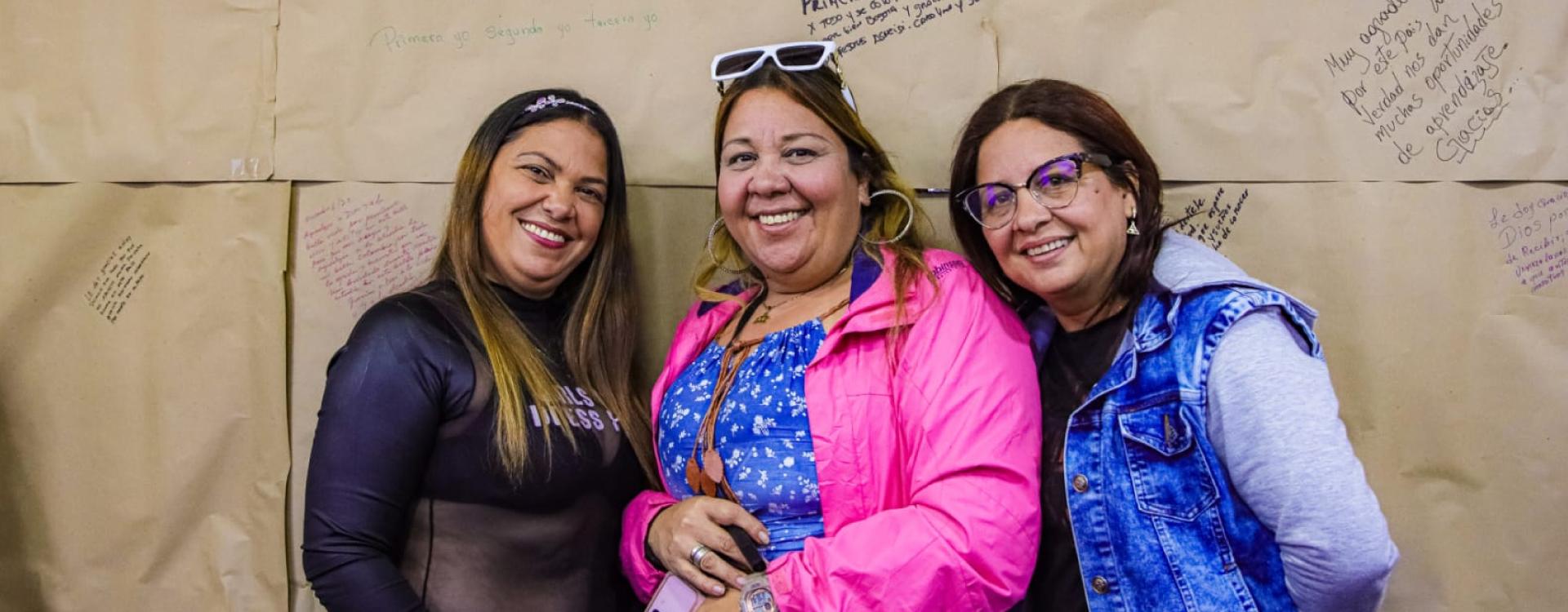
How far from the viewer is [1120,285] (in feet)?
4.42

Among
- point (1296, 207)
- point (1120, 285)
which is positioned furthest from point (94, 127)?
point (1296, 207)

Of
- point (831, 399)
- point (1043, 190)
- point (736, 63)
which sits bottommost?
point (831, 399)

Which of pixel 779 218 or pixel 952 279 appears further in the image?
pixel 779 218

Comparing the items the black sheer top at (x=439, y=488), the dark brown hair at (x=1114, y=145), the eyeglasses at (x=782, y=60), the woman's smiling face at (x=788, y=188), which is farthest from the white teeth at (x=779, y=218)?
the black sheer top at (x=439, y=488)

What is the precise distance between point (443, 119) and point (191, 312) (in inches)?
25.8

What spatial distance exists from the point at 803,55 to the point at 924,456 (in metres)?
0.69

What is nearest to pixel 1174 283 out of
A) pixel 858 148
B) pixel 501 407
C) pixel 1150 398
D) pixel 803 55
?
pixel 1150 398

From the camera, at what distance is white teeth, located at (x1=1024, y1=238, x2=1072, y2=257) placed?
52.3 inches

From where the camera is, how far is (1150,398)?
1247 millimetres

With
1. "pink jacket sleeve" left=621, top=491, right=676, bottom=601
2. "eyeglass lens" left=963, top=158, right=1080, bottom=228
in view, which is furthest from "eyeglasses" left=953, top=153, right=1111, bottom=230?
"pink jacket sleeve" left=621, top=491, right=676, bottom=601

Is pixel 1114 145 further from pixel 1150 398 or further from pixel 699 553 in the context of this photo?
pixel 699 553

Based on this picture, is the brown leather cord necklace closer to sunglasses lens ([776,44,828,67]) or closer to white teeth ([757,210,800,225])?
white teeth ([757,210,800,225])

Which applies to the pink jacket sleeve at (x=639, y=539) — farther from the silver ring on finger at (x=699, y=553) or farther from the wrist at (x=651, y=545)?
the silver ring on finger at (x=699, y=553)

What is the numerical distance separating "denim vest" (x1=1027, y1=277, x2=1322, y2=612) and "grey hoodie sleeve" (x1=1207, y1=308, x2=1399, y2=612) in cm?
3
